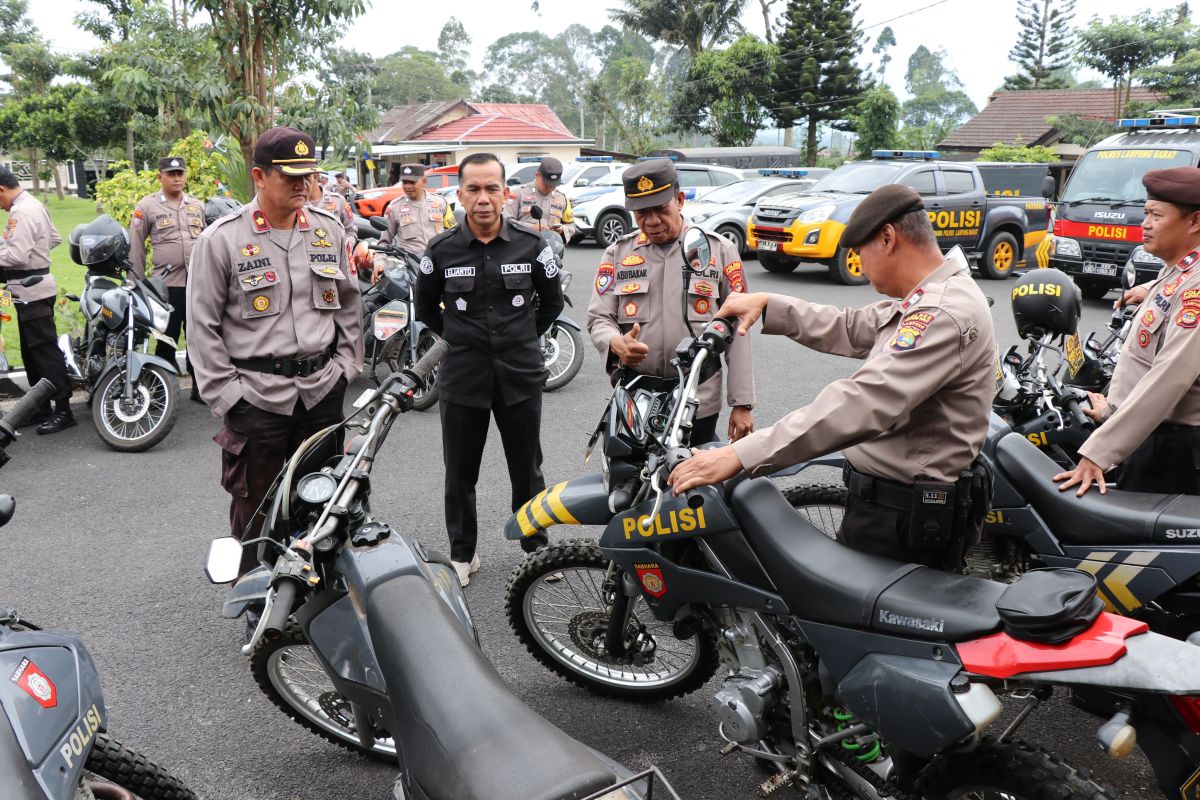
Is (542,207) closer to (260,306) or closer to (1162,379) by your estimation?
(260,306)

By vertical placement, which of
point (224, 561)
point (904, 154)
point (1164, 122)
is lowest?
point (224, 561)

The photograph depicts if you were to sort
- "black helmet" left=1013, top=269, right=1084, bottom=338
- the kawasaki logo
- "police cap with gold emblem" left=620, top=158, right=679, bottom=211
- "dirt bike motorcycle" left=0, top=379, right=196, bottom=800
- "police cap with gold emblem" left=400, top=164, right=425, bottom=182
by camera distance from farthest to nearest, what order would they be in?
"police cap with gold emblem" left=400, top=164, right=425, bottom=182
"black helmet" left=1013, top=269, right=1084, bottom=338
"police cap with gold emblem" left=620, top=158, right=679, bottom=211
the kawasaki logo
"dirt bike motorcycle" left=0, top=379, right=196, bottom=800

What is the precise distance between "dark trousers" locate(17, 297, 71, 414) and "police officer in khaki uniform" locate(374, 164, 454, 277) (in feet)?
9.62

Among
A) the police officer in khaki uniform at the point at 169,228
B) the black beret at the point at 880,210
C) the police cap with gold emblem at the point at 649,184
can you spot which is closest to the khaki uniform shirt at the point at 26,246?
the police officer in khaki uniform at the point at 169,228

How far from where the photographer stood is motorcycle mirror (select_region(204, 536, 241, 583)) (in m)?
2.13

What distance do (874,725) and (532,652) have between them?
4.96 ft

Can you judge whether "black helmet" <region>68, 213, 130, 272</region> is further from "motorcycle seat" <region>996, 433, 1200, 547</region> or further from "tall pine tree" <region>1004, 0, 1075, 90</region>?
"tall pine tree" <region>1004, 0, 1075, 90</region>

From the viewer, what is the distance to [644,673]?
3281 mm

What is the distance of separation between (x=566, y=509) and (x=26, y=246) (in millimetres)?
5235

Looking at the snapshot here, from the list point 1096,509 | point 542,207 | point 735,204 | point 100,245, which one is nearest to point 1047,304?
point 1096,509

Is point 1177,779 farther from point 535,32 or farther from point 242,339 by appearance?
point 535,32

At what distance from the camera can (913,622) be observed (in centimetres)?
209

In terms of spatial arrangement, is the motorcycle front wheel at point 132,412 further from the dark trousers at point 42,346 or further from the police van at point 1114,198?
the police van at point 1114,198

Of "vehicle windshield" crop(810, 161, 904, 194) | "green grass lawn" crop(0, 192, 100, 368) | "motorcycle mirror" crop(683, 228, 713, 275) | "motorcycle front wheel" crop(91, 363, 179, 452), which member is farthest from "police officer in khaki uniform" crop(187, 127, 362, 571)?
"vehicle windshield" crop(810, 161, 904, 194)
